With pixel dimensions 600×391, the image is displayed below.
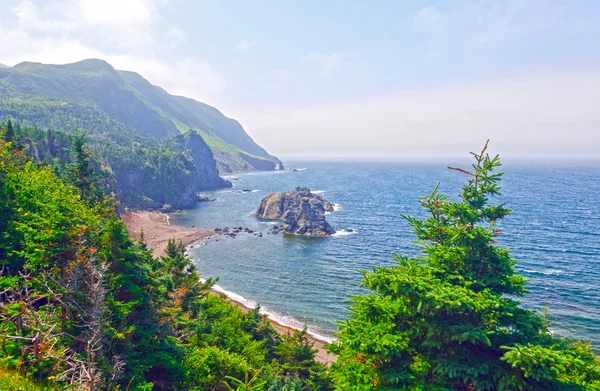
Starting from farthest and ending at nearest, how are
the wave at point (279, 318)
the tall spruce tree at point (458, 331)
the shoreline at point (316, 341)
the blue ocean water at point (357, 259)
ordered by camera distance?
the blue ocean water at point (357, 259) < the wave at point (279, 318) < the shoreline at point (316, 341) < the tall spruce tree at point (458, 331)

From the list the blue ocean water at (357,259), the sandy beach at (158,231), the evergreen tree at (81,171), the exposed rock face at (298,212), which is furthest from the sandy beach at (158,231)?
the evergreen tree at (81,171)

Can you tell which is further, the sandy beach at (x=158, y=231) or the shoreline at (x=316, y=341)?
the sandy beach at (x=158, y=231)

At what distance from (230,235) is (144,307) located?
71899 mm

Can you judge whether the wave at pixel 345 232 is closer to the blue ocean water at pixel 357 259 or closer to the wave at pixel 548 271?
the blue ocean water at pixel 357 259

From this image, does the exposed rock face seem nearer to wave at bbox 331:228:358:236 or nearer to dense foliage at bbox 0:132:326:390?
wave at bbox 331:228:358:236

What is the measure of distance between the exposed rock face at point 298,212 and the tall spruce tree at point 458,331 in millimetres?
73557

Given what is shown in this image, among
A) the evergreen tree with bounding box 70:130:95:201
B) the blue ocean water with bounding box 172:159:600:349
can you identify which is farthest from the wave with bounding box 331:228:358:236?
the evergreen tree with bounding box 70:130:95:201

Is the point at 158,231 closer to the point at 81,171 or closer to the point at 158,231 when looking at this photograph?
the point at 158,231

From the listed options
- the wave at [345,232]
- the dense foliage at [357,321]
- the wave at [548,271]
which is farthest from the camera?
the wave at [345,232]

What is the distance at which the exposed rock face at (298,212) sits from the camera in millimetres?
90500

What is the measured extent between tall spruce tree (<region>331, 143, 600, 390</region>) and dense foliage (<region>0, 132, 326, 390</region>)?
17.3 ft

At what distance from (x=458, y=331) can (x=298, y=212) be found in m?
86.6

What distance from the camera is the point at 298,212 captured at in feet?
324

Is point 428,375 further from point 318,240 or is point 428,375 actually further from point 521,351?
point 318,240
